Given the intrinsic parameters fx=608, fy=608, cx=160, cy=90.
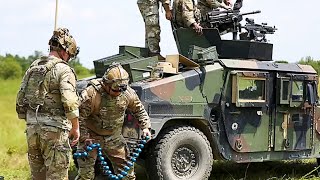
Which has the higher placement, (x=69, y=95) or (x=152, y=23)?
(x=152, y=23)

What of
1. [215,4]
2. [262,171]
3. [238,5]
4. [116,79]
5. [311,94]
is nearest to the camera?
[116,79]

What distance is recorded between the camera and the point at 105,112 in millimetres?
6484

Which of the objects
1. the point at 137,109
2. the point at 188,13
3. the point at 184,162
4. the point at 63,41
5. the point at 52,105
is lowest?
the point at 184,162

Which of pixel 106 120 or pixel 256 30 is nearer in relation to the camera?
pixel 106 120

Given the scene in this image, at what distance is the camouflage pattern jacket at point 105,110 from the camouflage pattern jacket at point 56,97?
824 mm

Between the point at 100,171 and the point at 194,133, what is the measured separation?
1.26 m

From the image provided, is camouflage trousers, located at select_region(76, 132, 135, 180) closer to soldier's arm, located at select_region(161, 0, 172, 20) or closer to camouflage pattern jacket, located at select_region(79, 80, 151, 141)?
camouflage pattern jacket, located at select_region(79, 80, 151, 141)

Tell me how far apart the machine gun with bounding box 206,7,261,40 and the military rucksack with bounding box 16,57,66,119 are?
3.80m

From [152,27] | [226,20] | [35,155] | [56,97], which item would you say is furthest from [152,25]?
[35,155]

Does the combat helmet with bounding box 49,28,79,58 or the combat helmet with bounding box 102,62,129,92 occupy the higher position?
the combat helmet with bounding box 49,28,79,58

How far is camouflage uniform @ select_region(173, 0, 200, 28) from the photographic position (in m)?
8.62

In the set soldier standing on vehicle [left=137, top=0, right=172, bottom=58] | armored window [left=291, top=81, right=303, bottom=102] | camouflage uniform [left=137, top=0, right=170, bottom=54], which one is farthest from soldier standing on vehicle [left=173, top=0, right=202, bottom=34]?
armored window [left=291, top=81, right=303, bottom=102]

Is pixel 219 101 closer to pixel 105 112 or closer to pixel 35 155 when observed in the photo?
pixel 105 112

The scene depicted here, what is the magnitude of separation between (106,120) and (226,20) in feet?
10.2
